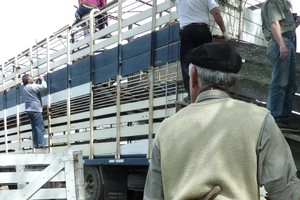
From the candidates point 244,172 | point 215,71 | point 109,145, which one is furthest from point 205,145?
point 109,145

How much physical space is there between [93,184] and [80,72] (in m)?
1.73

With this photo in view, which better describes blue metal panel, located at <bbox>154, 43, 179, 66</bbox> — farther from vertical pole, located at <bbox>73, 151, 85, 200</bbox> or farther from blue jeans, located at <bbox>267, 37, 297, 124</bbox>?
vertical pole, located at <bbox>73, 151, 85, 200</bbox>

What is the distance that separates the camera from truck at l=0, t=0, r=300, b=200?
484 centimetres

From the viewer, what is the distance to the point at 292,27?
3.90m

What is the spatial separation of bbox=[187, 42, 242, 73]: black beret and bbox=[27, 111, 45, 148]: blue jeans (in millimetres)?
6394

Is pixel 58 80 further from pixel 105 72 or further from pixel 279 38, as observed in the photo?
pixel 279 38

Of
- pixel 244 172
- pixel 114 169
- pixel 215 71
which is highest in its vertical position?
pixel 215 71

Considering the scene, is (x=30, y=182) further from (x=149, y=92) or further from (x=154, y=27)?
(x=154, y=27)

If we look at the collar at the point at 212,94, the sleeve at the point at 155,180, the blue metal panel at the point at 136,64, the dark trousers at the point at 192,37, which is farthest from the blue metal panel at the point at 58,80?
the collar at the point at 212,94

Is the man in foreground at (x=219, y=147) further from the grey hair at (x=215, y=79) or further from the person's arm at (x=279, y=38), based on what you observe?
the person's arm at (x=279, y=38)

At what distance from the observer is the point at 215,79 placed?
5.23 feet

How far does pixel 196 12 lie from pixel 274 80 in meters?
1.15

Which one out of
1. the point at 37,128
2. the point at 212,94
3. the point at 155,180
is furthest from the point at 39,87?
the point at 212,94

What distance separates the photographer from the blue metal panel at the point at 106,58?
237 inches
